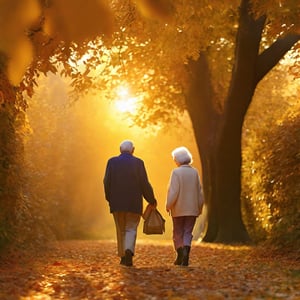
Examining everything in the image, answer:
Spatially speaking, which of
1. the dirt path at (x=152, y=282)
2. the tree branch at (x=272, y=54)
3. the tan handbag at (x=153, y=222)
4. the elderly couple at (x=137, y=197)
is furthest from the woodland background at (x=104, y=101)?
the tan handbag at (x=153, y=222)

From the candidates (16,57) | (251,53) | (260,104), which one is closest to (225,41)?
(251,53)

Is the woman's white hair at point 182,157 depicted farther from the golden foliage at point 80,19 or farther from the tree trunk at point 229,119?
the golden foliage at point 80,19

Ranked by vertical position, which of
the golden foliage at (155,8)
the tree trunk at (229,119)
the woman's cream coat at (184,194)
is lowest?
the golden foliage at (155,8)

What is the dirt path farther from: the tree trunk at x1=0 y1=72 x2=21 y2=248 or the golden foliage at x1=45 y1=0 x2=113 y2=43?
the golden foliage at x1=45 y1=0 x2=113 y2=43

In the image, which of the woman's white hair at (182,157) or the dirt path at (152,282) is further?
the woman's white hair at (182,157)

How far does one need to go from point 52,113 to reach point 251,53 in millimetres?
16949

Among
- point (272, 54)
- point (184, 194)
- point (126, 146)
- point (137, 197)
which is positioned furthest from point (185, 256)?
point (272, 54)

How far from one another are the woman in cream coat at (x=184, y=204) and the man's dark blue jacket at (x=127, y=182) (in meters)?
0.38

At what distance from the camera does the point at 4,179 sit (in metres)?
9.23

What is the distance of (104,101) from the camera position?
38875mm

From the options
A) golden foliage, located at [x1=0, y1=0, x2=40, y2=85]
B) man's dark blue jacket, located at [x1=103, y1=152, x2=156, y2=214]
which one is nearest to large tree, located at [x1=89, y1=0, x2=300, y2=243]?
man's dark blue jacket, located at [x1=103, y1=152, x2=156, y2=214]

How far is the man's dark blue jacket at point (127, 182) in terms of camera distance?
30.6ft

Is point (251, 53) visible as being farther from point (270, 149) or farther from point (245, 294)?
point (245, 294)

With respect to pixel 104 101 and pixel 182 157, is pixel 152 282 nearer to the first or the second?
pixel 182 157
